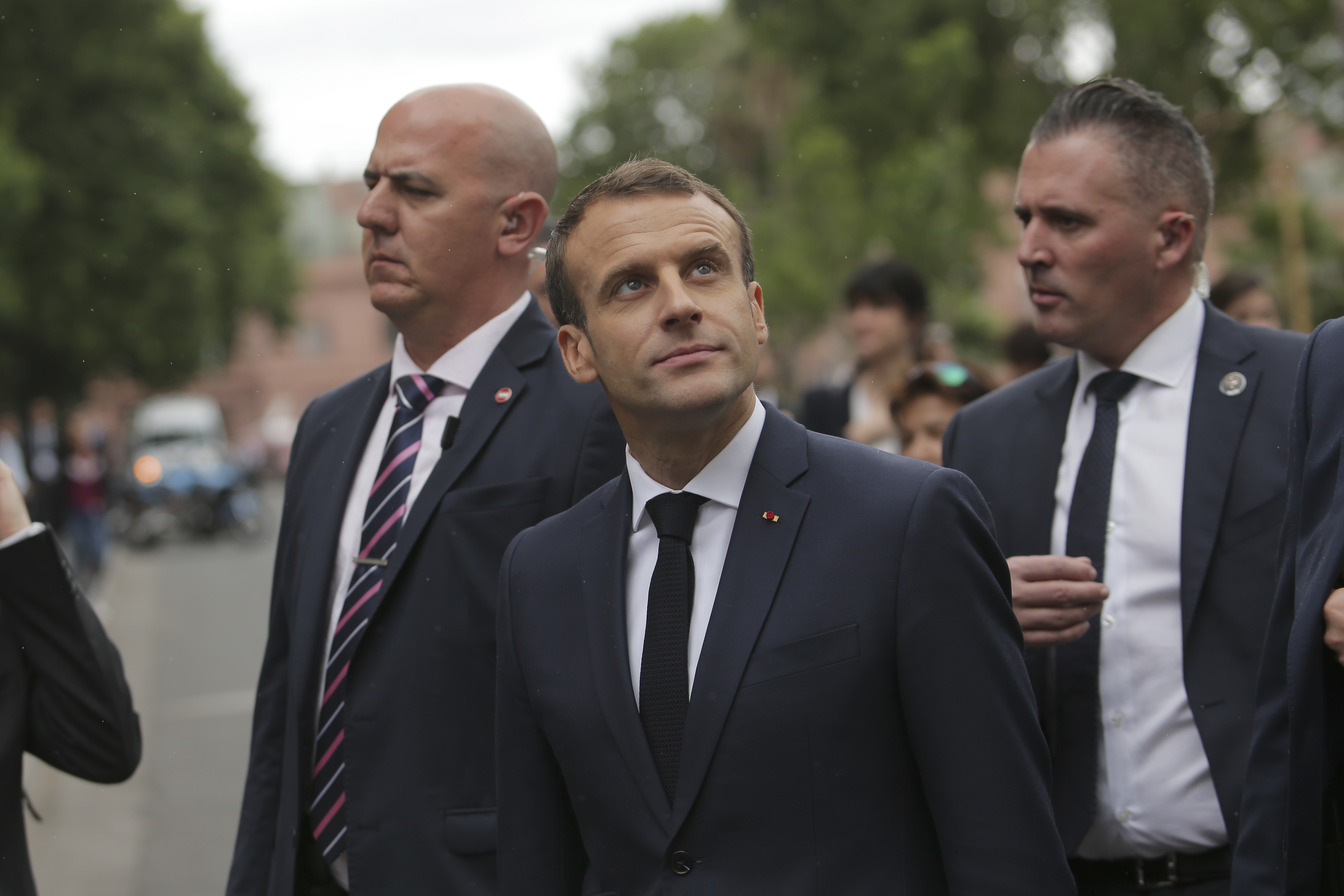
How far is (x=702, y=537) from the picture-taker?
225 cm

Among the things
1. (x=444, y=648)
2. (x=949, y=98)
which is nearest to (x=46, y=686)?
(x=444, y=648)

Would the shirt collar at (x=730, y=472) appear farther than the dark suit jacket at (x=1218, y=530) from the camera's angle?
No

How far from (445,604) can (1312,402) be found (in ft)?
5.27

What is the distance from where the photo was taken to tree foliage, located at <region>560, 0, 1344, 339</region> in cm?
1841

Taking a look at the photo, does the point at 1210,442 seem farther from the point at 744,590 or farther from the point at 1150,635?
the point at 744,590

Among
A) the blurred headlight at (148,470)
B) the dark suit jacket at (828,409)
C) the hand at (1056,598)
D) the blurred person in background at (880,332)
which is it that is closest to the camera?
the hand at (1056,598)

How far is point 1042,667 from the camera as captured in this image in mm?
2939

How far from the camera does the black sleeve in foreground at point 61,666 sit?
2881 millimetres

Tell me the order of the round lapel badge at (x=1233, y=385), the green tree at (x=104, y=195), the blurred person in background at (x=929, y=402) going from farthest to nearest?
1. the green tree at (x=104, y=195)
2. the blurred person in background at (x=929, y=402)
3. the round lapel badge at (x=1233, y=385)

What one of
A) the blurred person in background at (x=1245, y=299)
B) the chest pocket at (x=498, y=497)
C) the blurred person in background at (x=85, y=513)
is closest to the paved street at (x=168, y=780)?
the chest pocket at (x=498, y=497)

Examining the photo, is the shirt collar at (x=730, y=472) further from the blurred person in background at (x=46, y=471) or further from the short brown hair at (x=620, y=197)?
the blurred person in background at (x=46, y=471)

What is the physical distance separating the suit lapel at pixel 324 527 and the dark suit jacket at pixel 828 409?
10.0 ft

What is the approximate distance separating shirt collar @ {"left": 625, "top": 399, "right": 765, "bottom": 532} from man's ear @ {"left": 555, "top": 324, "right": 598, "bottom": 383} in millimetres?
237

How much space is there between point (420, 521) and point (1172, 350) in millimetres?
1599
